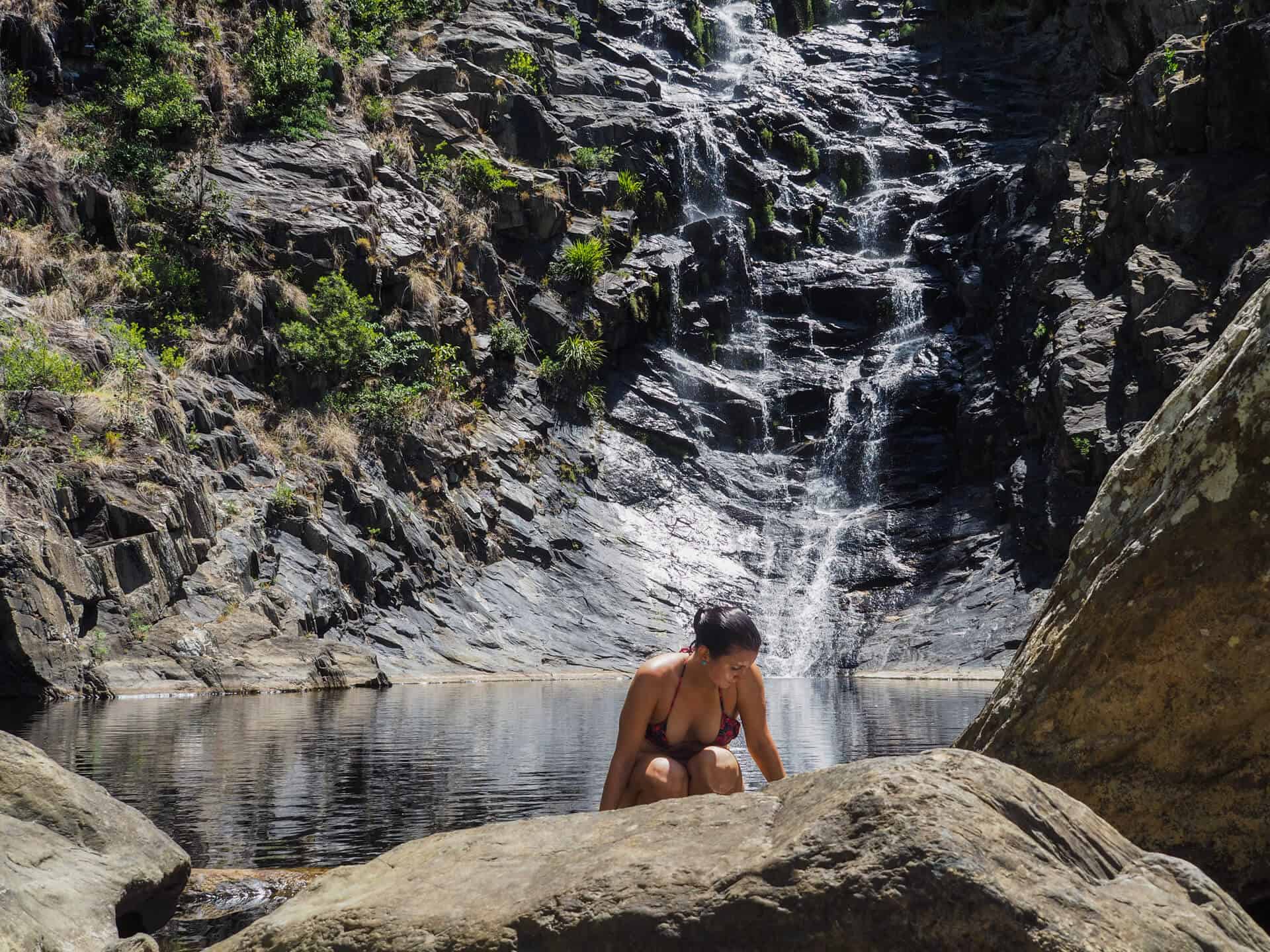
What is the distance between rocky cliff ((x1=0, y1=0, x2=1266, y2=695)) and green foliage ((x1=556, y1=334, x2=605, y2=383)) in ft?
0.77

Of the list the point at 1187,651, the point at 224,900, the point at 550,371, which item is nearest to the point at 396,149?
the point at 550,371

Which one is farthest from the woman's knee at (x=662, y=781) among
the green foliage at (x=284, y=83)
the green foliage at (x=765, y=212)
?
the green foliage at (x=765, y=212)

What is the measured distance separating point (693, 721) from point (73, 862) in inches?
93.6

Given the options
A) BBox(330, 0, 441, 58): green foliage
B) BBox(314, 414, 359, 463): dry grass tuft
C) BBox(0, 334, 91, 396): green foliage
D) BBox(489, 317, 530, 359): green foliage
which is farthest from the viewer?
BBox(330, 0, 441, 58): green foliage

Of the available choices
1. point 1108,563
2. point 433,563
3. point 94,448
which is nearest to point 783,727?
point 1108,563

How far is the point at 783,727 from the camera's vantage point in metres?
13.2

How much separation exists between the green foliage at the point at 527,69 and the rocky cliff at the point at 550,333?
0.19m

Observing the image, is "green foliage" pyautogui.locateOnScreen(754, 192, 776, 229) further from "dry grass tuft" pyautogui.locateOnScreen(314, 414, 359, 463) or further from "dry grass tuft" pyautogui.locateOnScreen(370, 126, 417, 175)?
"dry grass tuft" pyautogui.locateOnScreen(314, 414, 359, 463)

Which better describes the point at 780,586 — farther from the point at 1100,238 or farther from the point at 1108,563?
the point at 1108,563

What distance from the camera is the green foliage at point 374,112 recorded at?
106ft

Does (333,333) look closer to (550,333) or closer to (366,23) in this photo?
(550,333)

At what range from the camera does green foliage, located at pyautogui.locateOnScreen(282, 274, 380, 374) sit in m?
25.7

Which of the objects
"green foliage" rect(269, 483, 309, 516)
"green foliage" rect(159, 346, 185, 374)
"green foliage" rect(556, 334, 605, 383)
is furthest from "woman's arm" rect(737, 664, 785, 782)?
"green foliage" rect(556, 334, 605, 383)

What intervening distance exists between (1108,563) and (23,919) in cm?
392
